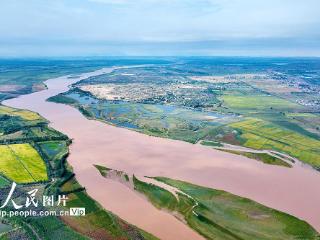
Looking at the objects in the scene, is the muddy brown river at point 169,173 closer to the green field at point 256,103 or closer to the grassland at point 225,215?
the grassland at point 225,215

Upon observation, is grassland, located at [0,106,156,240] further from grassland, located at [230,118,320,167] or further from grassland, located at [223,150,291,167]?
grassland, located at [230,118,320,167]

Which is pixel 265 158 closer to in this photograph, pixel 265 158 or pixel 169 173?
pixel 265 158

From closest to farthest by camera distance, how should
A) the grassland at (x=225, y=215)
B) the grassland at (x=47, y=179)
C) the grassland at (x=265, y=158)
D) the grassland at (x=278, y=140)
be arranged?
the grassland at (x=47, y=179)
the grassland at (x=225, y=215)
the grassland at (x=265, y=158)
the grassland at (x=278, y=140)

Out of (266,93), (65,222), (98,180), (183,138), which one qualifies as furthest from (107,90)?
(65,222)

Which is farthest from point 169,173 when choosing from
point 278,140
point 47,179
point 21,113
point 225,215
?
point 21,113

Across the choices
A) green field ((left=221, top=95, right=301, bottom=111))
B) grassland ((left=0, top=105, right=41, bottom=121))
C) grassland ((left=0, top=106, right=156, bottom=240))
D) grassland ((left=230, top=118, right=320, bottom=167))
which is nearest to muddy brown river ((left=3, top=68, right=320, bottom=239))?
grassland ((left=0, top=106, right=156, bottom=240))

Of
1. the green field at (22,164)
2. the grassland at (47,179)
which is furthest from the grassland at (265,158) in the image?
the green field at (22,164)
